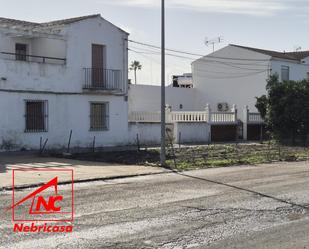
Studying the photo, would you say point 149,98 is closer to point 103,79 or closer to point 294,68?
point 103,79

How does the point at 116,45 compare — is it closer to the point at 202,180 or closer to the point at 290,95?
the point at 290,95

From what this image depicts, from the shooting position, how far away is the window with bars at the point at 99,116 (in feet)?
90.3

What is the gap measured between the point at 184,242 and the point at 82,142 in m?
20.0

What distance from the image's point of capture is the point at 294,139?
3331 cm

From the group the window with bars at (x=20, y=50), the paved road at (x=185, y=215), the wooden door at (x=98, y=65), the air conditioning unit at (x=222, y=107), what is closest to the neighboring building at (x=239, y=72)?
the air conditioning unit at (x=222, y=107)

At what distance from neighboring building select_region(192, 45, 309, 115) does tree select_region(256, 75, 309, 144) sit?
8280 millimetres

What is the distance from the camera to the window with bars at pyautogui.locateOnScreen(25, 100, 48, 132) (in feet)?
79.9

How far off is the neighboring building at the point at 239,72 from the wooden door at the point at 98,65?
1784cm

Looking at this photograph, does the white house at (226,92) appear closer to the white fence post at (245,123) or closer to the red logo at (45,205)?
the white fence post at (245,123)

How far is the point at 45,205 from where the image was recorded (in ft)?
33.7

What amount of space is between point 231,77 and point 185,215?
36.1 m

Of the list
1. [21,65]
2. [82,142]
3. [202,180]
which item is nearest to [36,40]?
[21,65]

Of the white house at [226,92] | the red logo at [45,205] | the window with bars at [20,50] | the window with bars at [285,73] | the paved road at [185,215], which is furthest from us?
the window with bars at [285,73]

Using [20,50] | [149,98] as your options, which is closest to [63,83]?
[20,50]
